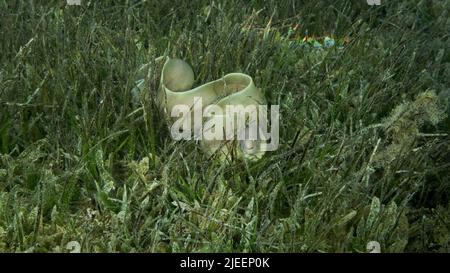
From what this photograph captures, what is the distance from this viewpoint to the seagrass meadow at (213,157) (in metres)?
2.68

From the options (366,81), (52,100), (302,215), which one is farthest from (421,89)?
(52,100)

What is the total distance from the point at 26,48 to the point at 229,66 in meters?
0.92

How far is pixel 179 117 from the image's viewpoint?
3166mm

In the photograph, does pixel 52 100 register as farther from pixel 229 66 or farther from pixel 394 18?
pixel 394 18

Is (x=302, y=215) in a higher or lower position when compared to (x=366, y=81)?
lower

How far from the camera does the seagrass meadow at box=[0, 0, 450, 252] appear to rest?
2.68m

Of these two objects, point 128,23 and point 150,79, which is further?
point 128,23

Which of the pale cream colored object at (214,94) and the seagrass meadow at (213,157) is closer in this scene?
the seagrass meadow at (213,157)

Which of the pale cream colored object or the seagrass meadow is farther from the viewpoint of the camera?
the pale cream colored object

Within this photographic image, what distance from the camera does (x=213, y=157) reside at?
293 cm

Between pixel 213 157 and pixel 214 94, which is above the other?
pixel 214 94

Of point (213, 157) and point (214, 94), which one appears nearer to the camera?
point (213, 157)
